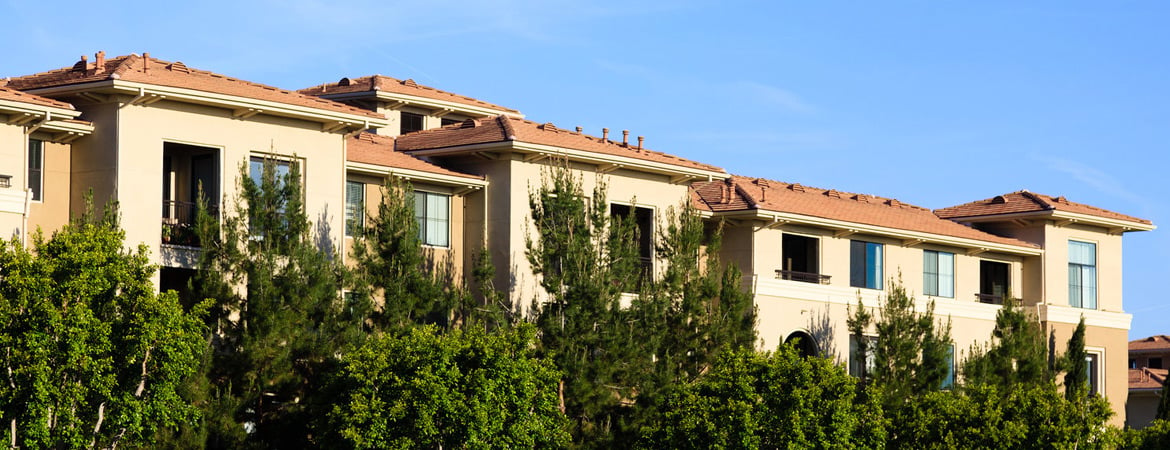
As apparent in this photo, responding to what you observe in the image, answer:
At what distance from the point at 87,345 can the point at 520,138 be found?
13.3m

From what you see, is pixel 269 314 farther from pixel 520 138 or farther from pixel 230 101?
pixel 520 138

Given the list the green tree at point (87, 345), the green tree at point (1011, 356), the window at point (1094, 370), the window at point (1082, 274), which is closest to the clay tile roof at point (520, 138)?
the green tree at point (1011, 356)

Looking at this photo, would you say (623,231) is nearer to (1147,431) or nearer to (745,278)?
(745,278)

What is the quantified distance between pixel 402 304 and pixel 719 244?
967 centimetres

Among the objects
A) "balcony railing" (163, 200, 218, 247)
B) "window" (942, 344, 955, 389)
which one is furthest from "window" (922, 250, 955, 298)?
"balcony railing" (163, 200, 218, 247)

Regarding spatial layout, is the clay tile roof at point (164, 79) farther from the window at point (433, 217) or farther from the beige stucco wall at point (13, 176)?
the window at point (433, 217)

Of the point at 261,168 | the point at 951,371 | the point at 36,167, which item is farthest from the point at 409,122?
the point at 36,167

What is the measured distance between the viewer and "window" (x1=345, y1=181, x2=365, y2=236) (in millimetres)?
42469

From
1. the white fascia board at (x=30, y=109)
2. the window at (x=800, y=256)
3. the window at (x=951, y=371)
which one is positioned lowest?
the window at (x=951, y=371)

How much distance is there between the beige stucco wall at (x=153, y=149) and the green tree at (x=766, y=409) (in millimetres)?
8592

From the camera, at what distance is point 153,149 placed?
3828 cm

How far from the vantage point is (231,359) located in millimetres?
37188

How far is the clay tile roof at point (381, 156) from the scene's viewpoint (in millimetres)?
42906

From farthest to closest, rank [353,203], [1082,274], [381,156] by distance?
[1082,274] < [381,156] < [353,203]
